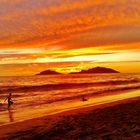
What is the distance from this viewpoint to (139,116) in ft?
45.2

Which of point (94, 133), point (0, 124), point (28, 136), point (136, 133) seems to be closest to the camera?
point (136, 133)

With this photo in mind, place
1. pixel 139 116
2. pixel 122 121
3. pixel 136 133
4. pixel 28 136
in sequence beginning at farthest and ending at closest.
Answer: pixel 139 116, pixel 122 121, pixel 28 136, pixel 136 133

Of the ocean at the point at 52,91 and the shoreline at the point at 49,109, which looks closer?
the shoreline at the point at 49,109

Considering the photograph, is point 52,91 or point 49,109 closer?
point 49,109

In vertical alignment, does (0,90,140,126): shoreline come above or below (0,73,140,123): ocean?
above

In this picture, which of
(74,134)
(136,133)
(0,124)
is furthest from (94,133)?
(0,124)

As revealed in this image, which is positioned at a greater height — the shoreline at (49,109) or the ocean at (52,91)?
the shoreline at (49,109)

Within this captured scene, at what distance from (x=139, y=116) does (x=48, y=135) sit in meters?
4.62

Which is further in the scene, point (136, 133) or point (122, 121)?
point (122, 121)

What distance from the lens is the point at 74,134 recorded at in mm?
11156

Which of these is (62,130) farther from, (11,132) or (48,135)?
(11,132)

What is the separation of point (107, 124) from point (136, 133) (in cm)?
254

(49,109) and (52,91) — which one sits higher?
(49,109)

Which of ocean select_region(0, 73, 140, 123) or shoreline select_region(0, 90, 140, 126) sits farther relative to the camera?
ocean select_region(0, 73, 140, 123)
